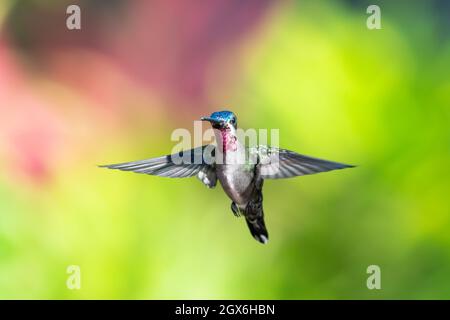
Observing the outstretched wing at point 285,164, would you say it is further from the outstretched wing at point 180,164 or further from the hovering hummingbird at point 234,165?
the outstretched wing at point 180,164

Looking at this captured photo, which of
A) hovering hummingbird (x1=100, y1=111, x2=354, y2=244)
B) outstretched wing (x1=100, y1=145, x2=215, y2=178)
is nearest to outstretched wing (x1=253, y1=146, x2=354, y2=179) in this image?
hovering hummingbird (x1=100, y1=111, x2=354, y2=244)

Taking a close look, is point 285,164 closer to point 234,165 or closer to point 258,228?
point 234,165

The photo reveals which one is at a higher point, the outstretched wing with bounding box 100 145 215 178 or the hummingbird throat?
the hummingbird throat

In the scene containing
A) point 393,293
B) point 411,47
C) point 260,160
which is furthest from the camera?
point 411,47

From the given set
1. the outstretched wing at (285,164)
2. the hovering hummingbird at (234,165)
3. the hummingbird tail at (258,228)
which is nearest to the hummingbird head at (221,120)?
the hovering hummingbird at (234,165)

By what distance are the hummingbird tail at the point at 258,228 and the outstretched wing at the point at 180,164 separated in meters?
0.18

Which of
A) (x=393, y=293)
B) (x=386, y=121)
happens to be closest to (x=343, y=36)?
(x=386, y=121)

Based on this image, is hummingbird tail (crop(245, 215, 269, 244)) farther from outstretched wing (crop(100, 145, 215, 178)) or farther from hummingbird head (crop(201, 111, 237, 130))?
hummingbird head (crop(201, 111, 237, 130))

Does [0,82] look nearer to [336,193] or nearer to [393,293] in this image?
[336,193]

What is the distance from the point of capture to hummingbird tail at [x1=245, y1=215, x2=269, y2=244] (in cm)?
133

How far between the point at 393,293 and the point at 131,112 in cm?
112

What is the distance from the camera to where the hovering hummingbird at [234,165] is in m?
1.06

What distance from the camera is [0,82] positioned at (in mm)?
2180

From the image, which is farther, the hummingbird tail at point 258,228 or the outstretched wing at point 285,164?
the hummingbird tail at point 258,228
